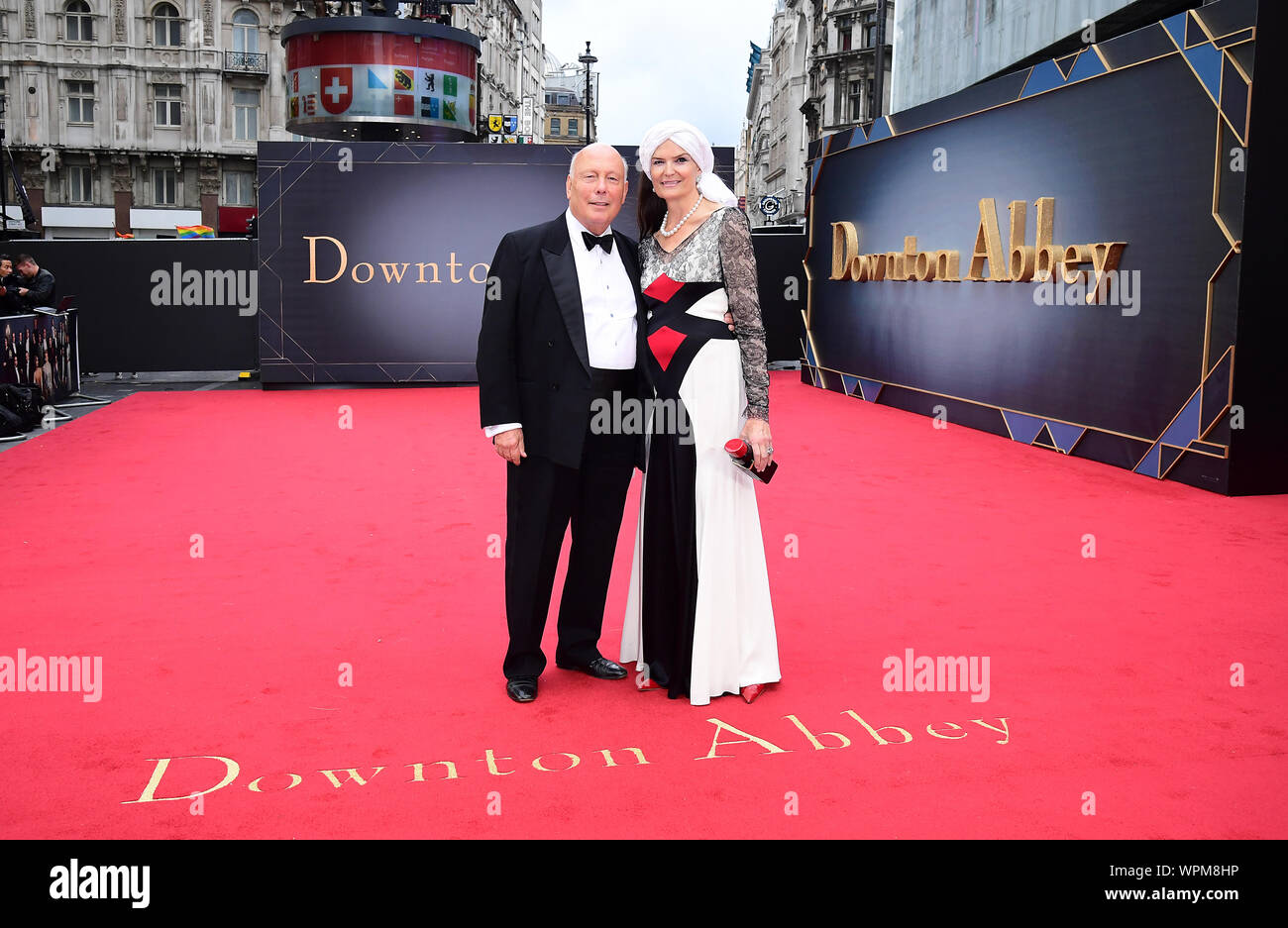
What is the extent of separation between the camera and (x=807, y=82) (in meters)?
57.4

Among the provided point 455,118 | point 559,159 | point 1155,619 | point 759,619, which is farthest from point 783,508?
point 455,118

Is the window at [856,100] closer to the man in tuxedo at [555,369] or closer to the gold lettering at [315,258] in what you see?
the gold lettering at [315,258]

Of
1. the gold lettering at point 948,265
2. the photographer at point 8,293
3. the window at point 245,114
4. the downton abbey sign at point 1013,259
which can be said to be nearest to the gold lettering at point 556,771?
the downton abbey sign at point 1013,259

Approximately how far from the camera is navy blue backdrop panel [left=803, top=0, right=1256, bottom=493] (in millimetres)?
8086

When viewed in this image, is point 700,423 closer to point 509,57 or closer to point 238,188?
point 238,188

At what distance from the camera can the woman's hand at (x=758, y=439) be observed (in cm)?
377

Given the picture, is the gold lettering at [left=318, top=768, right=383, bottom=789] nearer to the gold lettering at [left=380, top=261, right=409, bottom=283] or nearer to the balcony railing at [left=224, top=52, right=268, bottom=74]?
the gold lettering at [left=380, top=261, right=409, bottom=283]

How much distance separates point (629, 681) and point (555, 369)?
116cm

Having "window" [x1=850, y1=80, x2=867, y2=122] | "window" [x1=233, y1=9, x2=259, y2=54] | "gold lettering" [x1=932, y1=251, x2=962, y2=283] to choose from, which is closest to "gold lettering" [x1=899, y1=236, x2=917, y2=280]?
"gold lettering" [x1=932, y1=251, x2=962, y2=283]

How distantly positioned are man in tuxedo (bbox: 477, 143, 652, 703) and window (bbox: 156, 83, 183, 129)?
137 feet

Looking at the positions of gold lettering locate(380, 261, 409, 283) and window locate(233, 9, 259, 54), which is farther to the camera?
window locate(233, 9, 259, 54)

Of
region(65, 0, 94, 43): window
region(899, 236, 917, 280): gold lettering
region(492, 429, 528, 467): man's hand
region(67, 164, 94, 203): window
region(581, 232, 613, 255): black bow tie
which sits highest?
region(65, 0, 94, 43): window

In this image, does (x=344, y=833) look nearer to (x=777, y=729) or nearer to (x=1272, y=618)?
(x=777, y=729)
